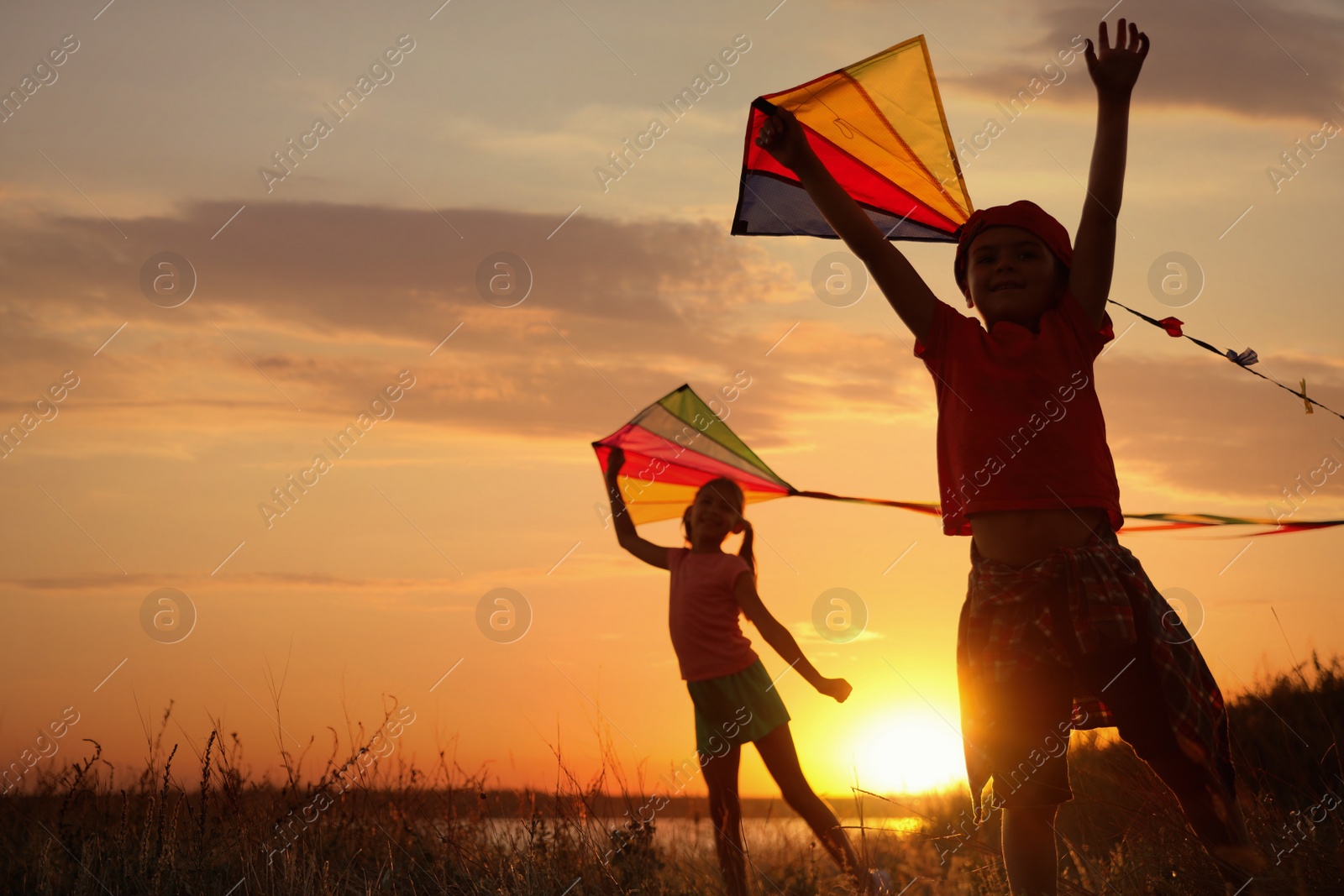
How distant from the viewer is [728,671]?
513cm

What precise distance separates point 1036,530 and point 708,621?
2575 mm

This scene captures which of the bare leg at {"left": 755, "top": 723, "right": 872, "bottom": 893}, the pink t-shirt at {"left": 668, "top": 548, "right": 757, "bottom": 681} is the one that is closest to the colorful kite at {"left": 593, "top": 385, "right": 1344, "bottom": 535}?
the pink t-shirt at {"left": 668, "top": 548, "right": 757, "bottom": 681}

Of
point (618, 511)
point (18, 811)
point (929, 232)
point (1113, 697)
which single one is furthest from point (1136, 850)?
point (18, 811)

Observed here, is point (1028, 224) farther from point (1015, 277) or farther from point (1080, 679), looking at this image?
point (1080, 679)

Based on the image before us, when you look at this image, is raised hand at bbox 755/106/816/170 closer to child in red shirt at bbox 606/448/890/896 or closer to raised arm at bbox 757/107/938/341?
raised arm at bbox 757/107/938/341

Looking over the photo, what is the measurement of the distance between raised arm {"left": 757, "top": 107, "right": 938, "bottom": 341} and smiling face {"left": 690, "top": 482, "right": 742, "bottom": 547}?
2567 mm

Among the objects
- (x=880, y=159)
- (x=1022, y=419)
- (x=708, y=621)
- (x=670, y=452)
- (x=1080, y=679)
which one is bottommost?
(x=1080, y=679)

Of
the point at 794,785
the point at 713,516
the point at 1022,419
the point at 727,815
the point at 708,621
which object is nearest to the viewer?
the point at 1022,419

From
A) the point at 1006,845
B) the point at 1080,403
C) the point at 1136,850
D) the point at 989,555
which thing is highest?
the point at 1080,403

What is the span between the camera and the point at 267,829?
4754 millimetres

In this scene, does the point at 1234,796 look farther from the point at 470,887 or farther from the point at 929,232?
the point at 470,887

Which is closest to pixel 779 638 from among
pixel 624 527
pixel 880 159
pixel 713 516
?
pixel 713 516

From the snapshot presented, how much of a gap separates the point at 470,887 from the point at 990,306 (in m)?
3.01

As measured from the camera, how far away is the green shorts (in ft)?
16.1
